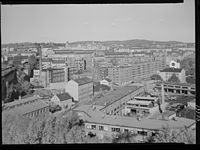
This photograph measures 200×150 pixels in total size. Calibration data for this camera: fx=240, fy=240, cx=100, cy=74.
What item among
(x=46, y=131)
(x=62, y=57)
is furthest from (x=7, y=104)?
(x=62, y=57)

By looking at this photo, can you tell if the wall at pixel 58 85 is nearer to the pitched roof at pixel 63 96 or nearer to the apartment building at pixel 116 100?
the pitched roof at pixel 63 96

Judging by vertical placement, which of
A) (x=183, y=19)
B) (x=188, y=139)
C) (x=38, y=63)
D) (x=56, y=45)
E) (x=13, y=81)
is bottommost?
(x=188, y=139)

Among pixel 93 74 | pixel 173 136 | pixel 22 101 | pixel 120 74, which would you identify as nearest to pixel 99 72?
pixel 93 74

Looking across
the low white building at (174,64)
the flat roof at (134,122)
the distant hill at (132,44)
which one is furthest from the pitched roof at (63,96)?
the low white building at (174,64)

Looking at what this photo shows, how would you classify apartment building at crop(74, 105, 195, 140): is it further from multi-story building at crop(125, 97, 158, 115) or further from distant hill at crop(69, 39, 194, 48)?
distant hill at crop(69, 39, 194, 48)

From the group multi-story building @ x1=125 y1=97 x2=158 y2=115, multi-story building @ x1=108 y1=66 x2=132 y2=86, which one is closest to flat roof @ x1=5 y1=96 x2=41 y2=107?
multi-story building @ x1=108 y1=66 x2=132 y2=86

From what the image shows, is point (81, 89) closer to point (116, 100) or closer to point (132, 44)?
point (116, 100)

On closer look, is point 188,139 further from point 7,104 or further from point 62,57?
point 7,104
